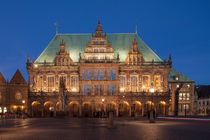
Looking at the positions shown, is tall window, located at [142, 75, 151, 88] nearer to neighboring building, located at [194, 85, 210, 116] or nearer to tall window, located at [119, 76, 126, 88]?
tall window, located at [119, 76, 126, 88]

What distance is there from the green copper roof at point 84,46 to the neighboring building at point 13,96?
1231cm

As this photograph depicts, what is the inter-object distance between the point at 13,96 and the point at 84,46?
23.8 meters

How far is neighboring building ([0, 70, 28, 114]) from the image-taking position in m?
75.9

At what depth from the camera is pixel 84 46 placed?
7400cm

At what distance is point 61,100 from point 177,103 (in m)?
36.6

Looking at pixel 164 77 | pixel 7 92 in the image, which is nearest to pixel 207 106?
pixel 164 77

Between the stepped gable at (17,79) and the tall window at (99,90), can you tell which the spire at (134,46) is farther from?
the stepped gable at (17,79)

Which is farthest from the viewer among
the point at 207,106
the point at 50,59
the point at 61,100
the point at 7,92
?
the point at 207,106

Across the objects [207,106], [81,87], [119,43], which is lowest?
[207,106]

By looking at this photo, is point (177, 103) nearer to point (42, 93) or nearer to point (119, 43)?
point (119, 43)

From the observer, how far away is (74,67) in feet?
227

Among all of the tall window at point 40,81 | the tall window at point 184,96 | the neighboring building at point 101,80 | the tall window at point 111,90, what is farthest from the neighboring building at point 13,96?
the tall window at point 184,96

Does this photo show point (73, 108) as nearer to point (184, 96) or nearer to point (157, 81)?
point (157, 81)

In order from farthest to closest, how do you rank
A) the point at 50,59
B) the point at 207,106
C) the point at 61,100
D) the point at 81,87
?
1. the point at 207,106
2. the point at 50,59
3. the point at 81,87
4. the point at 61,100
